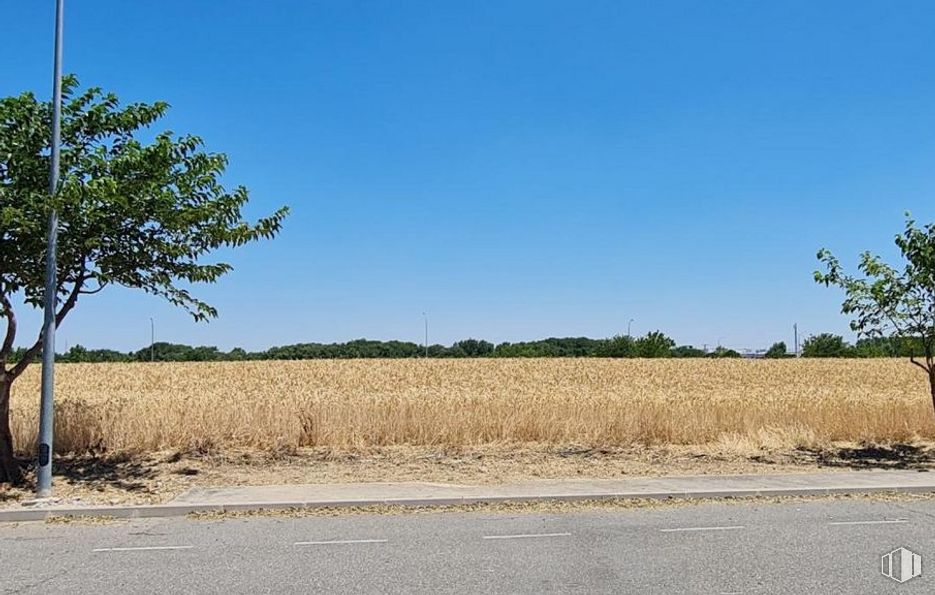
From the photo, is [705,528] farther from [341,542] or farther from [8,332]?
[8,332]

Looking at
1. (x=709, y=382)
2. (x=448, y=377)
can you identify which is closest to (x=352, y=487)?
(x=448, y=377)

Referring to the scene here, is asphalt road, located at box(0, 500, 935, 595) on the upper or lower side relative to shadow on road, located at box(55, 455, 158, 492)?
lower

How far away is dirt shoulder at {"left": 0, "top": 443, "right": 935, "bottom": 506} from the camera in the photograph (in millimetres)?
9930

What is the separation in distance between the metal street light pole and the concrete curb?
0.65m

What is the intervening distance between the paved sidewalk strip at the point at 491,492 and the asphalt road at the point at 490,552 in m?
0.42

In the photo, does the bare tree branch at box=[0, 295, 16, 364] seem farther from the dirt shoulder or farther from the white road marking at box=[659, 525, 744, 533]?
the white road marking at box=[659, 525, 744, 533]

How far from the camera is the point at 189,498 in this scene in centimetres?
883

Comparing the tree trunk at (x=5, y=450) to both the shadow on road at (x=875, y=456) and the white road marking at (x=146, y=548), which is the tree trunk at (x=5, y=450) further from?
the shadow on road at (x=875, y=456)

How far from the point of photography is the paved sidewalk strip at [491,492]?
8.31 metres

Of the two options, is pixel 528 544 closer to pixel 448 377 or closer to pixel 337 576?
pixel 337 576

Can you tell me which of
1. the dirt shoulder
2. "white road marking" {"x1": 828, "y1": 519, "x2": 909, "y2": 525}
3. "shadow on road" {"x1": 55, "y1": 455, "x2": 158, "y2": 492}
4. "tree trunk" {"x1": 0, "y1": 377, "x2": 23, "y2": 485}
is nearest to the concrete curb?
the dirt shoulder

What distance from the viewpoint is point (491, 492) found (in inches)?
360

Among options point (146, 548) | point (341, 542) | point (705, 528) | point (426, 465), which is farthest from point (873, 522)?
point (146, 548)

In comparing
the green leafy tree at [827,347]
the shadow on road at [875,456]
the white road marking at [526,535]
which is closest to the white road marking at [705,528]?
the white road marking at [526,535]
